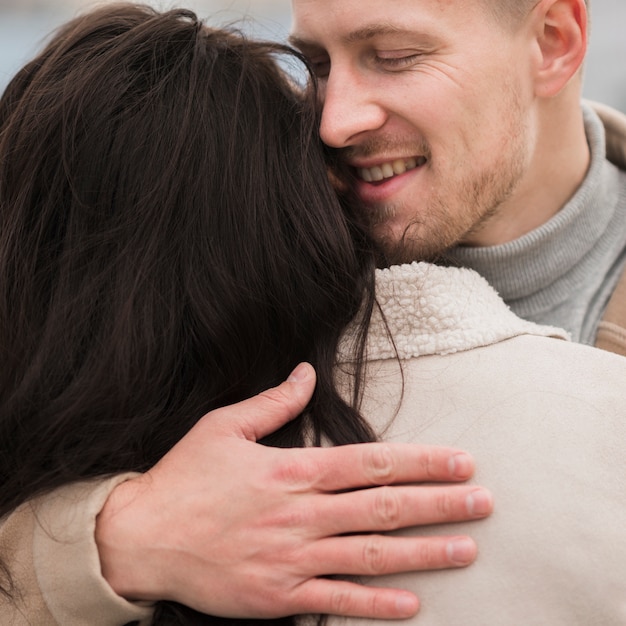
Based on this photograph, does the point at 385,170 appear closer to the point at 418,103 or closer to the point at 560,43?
the point at 418,103

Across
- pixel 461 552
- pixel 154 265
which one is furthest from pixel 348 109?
pixel 461 552

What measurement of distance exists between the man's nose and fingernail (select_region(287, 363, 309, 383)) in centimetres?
53

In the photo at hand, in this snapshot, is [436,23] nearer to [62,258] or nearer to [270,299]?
[270,299]

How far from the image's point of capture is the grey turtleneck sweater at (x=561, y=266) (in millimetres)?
2182

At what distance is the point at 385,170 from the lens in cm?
197

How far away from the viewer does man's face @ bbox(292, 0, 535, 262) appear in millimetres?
1848

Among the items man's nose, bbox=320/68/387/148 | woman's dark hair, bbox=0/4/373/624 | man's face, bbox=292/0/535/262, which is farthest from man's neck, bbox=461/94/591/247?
woman's dark hair, bbox=0/4/373/624

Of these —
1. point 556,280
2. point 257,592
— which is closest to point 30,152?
point 257,592

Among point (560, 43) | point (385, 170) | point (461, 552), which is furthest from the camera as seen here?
point (560, 43)

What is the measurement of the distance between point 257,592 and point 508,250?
1205 mm

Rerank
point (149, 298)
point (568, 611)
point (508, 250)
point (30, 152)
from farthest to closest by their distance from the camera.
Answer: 1. point (508, 250)
2. point (30, 152)
3. point (149, 298)
4. point (568, 611)

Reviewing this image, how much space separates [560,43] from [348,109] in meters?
0.61

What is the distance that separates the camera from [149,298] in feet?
4.76

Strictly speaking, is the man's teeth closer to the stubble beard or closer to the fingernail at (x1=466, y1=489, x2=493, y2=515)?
the stubble beard
